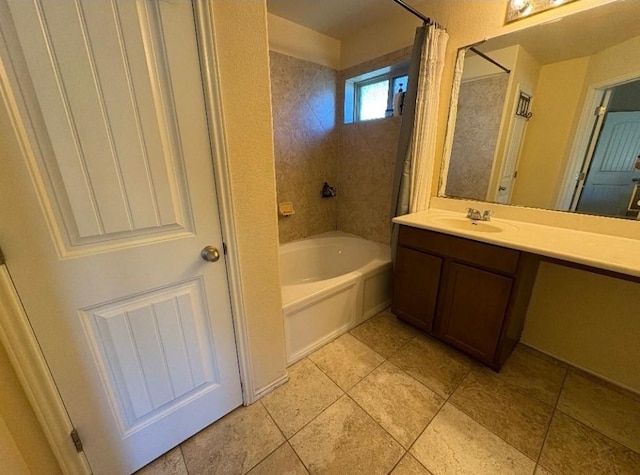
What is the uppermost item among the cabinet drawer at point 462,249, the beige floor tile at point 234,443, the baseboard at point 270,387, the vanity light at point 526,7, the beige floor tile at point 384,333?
the vanity light at point 526,7

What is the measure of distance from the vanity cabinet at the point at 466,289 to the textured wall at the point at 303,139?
1150 millimetres

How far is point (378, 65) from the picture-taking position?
2.16m

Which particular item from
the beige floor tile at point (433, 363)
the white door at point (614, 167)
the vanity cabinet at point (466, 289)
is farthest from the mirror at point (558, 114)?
the beige floor tile at point (433, 363)

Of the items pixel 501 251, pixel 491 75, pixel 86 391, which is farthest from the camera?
pixel 491 75

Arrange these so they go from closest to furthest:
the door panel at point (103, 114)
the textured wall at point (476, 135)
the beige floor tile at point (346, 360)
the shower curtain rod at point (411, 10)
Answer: the door panel at point (103, 114) < the shower curtain rod at point (411, 10) < the beige floor tile at point (346, 360) < the textured wall at point (476, 135)

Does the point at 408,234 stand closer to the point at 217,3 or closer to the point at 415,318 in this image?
the point at 415,318

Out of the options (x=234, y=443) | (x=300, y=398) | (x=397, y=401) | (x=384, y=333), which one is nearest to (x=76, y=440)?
(x=234, y=443)

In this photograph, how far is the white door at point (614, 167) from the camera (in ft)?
4.07

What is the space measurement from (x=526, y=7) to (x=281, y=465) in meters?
2.61

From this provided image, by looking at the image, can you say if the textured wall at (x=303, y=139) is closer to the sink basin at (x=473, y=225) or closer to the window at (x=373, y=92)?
the window at (x=373, y=92)

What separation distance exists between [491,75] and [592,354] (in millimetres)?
1807

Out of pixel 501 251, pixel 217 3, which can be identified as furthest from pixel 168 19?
pixel 501 251

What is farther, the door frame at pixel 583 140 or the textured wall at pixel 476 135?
the textured wall at pixel 476 135

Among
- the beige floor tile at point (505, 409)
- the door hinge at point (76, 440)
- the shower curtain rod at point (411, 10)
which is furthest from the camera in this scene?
the shower curtain rod at point (411, 10)
